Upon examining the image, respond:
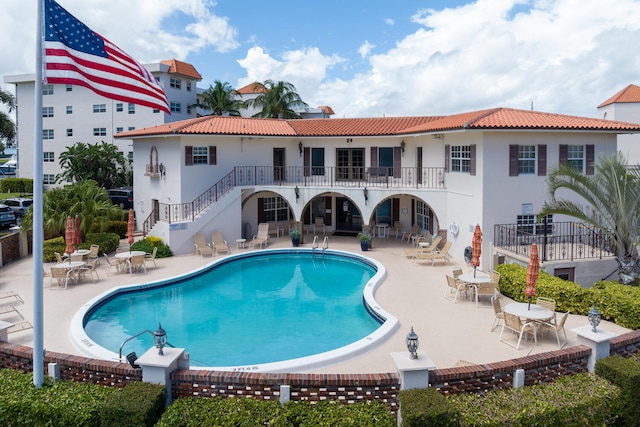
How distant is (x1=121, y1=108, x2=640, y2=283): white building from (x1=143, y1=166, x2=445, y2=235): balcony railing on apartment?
2.8 inches

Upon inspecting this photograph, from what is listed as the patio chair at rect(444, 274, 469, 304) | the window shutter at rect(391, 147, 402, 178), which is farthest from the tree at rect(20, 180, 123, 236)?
the patio chair at rect(444, 274, 469, 304)

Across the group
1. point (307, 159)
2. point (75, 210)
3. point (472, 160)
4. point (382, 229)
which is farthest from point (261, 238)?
point (472, 160)

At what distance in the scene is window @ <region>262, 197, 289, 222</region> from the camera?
30688 millimetres

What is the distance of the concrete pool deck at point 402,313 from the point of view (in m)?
12.0

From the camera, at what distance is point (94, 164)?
40625 mm

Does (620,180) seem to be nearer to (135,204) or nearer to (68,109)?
(135,204)

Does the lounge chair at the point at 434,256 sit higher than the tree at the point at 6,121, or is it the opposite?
the tree at the point at 6,121

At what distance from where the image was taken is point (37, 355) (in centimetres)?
846

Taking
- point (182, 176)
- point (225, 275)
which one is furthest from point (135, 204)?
point (225, 275)

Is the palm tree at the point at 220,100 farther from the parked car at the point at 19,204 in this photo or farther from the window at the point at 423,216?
the window at the point at 423,216

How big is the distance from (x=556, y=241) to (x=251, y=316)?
42.4ft

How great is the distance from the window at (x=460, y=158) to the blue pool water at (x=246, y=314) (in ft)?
20.1

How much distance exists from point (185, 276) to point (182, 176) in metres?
7.93

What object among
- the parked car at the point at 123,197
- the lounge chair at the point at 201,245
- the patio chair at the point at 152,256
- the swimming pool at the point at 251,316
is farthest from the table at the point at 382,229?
the parked car at the point at 123,197
